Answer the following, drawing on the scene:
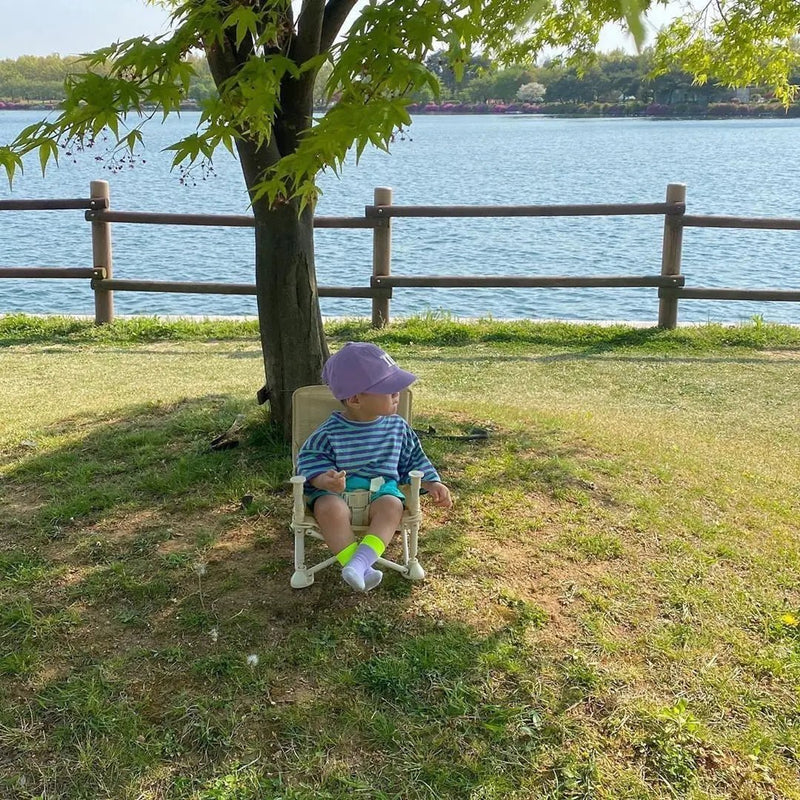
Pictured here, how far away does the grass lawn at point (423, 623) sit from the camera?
239 centimetres

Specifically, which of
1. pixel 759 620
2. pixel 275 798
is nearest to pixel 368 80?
pixel 275 798

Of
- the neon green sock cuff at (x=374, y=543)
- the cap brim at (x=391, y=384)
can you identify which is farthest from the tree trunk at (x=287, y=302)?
the neon green sock cuff at (x=374, y=543)

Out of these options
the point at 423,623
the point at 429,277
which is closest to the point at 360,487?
the point at 423,623

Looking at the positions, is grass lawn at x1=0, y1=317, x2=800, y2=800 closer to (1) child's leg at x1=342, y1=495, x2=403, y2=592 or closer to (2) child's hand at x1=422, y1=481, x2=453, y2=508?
→ (1) child's leg at x1=342, y1=495, x2=403, y2=592

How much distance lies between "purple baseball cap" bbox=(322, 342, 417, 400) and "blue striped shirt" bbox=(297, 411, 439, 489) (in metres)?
0.14

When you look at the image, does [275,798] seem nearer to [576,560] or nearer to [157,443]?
[576,560]

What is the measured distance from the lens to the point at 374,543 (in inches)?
118

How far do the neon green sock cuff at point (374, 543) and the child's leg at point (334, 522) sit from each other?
0.06 metres

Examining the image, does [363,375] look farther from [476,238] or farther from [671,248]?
[476,238]

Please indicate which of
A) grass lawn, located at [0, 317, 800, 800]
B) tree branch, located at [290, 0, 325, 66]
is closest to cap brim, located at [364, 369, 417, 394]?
grass lawn, located at [0, 317, 800, 800]

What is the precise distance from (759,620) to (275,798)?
1.84m

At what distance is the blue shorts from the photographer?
319cm

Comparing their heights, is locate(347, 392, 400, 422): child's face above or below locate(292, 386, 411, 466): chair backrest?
above

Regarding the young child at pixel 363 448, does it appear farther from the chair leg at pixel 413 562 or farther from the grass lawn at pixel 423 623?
the grass lawn at pixel 423 623
